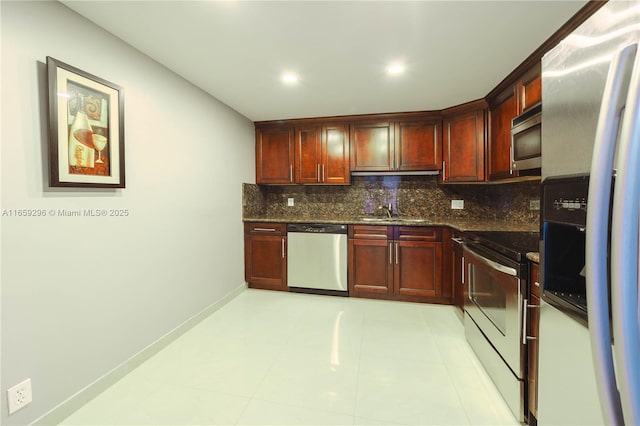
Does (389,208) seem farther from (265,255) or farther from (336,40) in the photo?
(336,40)

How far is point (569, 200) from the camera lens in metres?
0.73

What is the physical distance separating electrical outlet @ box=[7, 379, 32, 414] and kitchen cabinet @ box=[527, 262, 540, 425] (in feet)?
8.09

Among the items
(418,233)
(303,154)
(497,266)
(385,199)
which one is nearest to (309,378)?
(497,266)

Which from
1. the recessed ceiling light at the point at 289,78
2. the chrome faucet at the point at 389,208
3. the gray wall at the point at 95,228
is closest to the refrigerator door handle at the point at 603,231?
the gray wall at the point at 95,228

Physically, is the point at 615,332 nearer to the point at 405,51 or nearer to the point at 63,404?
the point at 405,51

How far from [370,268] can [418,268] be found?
53 cm

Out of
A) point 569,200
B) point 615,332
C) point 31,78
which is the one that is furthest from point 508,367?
point 31,78

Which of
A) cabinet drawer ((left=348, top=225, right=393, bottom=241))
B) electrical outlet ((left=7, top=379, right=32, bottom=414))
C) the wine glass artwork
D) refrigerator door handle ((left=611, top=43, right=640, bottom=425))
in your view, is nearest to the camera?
refrigerator door handle ((left=611, top=43, right=640, bottom=425))

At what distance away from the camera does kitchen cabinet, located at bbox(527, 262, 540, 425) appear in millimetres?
1395

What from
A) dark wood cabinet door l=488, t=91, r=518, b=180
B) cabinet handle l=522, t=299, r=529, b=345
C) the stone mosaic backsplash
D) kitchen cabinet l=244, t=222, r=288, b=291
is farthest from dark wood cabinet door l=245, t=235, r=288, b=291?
cabinet handle l=522, t=299, r=529, b=345

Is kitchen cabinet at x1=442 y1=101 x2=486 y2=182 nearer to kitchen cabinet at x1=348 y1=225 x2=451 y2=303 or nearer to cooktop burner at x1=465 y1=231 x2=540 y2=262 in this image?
kitchen cabinet at x1=348 y1=225 x2=451 y2=303

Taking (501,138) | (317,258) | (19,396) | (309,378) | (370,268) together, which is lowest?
(309,378)

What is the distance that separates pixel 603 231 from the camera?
0.51 m

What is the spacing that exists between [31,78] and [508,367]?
9.47 ft
